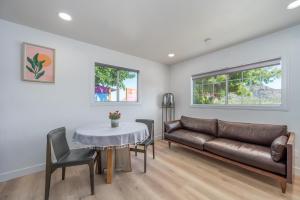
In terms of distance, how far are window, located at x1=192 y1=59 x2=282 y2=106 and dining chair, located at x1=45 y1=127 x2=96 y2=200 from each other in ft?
9.99

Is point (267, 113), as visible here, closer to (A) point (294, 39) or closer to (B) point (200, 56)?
(A) point (294, 39)

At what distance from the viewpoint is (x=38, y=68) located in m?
2.31

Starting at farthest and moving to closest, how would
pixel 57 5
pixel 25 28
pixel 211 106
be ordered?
pixel 211 106 < pixel 25 28 < pixel 57 5

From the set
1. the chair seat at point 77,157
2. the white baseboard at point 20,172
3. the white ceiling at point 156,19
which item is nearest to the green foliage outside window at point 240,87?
the white ceiling at point 156,19

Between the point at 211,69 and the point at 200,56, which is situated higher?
the point at 200,56

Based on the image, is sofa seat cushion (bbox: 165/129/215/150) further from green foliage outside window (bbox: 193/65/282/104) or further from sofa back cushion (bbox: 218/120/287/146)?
green foliage outside window (bbox: 193/65/282/104)

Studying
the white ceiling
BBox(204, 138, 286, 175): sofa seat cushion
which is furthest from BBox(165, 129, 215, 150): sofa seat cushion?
the white ceiling

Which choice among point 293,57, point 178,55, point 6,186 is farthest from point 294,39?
point 6,186

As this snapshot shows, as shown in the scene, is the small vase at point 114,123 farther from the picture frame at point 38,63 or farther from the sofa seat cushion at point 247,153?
the sofa seat cushion at point 247,153

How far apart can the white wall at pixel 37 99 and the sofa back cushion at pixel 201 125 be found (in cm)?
195

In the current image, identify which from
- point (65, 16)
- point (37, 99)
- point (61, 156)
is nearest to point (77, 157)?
point (61, 156)

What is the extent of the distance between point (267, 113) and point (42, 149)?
4146 mm

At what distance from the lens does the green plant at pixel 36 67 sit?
224cm

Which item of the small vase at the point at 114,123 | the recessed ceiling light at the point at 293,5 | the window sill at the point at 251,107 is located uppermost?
the recessed ceiling light at the point at 293,5
